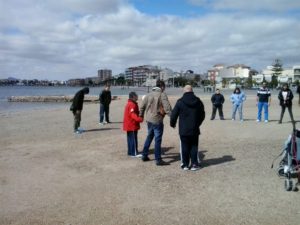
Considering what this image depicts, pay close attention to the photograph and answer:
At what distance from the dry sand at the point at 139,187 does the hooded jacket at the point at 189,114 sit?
861 millimetres

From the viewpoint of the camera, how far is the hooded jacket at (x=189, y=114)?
26.8 ft

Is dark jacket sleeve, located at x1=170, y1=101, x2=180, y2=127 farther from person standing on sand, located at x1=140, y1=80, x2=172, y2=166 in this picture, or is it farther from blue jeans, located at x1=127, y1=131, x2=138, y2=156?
blue jeans, located at x1=127, y1=131, x2=138, y2=156

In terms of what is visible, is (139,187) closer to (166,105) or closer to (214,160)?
(166,105)

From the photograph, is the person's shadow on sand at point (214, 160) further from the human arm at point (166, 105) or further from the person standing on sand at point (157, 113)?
the human arm at point (166, 105)

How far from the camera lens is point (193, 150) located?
27.5 feet

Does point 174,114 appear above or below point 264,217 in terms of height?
above

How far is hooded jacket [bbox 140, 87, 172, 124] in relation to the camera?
29.1ft

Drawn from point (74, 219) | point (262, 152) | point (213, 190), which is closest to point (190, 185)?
point (213, 190)

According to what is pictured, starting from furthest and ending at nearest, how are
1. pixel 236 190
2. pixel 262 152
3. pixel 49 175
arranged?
pixel 262 152 < pixel 49 175 < pixel 236 190

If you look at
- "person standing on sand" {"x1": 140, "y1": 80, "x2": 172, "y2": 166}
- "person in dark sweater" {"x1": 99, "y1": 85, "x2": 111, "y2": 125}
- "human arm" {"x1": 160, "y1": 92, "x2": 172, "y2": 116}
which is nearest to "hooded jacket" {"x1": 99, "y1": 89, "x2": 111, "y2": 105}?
"person in dark sweater" {"x1": 99, "y1": 85, "x2": 111, "y2": 125}

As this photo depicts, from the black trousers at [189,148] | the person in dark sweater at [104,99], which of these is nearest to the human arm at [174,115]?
Answer: the black trousers at [189,148]

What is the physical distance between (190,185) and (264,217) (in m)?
1.87

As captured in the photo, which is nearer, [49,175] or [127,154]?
[49,175]

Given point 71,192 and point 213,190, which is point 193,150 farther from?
point 71,192
